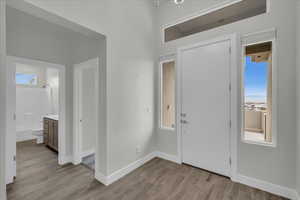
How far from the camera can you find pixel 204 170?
2424mm

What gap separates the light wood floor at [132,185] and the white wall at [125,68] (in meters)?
0.34

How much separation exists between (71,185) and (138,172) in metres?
1.10

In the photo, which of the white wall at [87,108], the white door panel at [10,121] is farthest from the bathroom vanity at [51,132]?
the white door panel at [10,121]

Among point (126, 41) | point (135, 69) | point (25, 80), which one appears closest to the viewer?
point (126, 41)

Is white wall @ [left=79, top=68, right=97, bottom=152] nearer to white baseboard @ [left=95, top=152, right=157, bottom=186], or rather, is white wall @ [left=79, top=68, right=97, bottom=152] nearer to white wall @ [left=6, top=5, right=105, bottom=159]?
white wall @ [left=6, top=5, right=105, bottom=159]

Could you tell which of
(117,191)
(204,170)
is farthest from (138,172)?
(204,170)

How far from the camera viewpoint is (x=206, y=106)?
239 cm

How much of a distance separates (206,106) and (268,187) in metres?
1.45

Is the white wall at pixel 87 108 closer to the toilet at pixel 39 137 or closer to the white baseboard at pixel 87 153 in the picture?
the white baseboard at pixel 87 153

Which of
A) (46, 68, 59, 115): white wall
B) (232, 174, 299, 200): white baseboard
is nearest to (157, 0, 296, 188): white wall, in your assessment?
(232, 174, 299, 200): white baseboard

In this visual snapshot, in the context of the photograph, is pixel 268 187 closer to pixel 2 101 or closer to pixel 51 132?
pixel 2 101

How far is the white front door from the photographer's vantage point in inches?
86.8

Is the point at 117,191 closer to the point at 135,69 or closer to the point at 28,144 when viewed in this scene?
the point at 135,69

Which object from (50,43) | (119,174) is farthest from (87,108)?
(119,174)
